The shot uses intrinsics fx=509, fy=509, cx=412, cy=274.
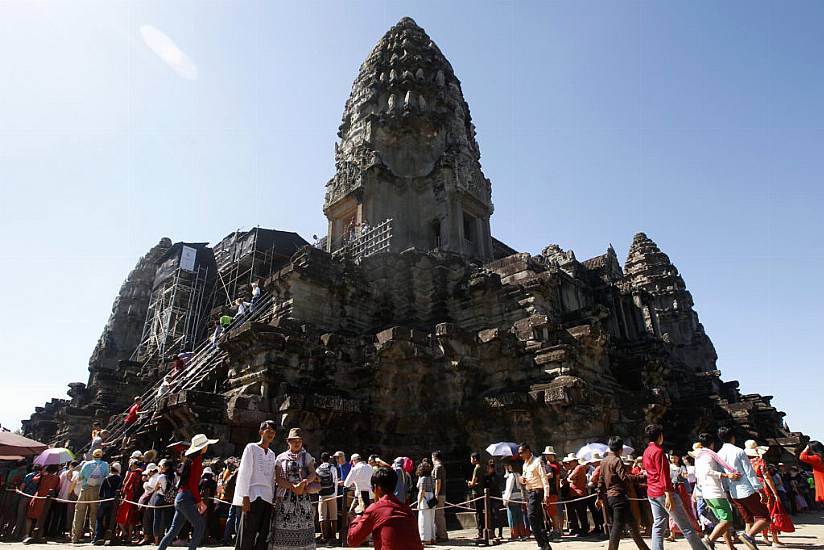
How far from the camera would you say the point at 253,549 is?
4859 millimetres

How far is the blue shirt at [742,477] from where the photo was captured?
6.15 m

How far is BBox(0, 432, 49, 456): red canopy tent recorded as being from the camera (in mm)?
11492

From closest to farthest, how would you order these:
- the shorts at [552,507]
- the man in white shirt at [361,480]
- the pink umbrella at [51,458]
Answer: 1. the man in white shirt at [361,480]
2. the shorts at [552,507]
3. the pink umbrella at [51,458]

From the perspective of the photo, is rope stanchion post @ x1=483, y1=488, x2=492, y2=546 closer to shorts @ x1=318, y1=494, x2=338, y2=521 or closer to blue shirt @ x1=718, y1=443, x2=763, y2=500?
shorts @ x1=318, y1=494, x2=338, y2=521

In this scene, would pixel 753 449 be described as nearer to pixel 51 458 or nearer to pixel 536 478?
pixel 536 478

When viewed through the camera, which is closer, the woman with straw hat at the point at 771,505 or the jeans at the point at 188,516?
the jeans at the point at 188,516

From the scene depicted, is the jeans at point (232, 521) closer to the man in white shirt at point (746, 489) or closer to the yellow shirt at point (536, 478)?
the yellow shirt at point (536, 478)

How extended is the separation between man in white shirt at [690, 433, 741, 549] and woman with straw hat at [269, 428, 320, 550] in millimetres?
4542

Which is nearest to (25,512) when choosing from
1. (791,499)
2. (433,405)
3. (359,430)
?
(359,430)

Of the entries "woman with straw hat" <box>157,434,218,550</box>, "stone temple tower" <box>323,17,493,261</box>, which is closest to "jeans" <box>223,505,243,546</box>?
"woman with straw hat" <box>157,434,218,550</box>

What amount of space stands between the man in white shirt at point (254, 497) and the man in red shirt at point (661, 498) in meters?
3.97

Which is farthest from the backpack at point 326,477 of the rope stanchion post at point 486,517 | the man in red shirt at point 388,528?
the man in red shirt at point 388,528

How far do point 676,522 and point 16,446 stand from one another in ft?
43.4

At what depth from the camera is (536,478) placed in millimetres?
7551
